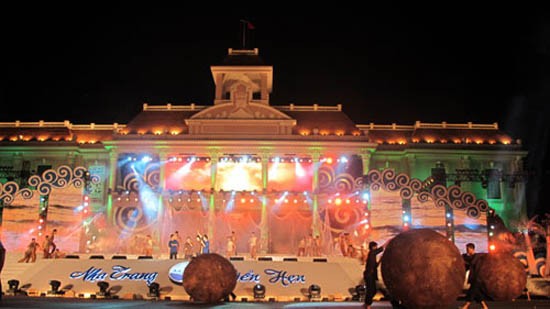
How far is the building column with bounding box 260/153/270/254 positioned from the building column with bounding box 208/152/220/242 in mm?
3458

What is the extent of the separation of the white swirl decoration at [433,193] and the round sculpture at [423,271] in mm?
19592

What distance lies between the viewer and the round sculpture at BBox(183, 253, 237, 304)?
17.6m

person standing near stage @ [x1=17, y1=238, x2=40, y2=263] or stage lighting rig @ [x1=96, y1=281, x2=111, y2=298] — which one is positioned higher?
person standing near stage @ [x1=17, y1=238, x2=40, y2=263]

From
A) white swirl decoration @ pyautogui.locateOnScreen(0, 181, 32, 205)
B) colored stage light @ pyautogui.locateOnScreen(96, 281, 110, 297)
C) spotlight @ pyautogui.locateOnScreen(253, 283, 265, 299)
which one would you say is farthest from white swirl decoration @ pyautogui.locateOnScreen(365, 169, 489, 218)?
white swirl decoration @ pyautogui.locateOnScreen(0, 181, 32, 205)

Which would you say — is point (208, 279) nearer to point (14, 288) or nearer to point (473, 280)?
point (473, 280)

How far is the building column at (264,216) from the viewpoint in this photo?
3820 centimetres

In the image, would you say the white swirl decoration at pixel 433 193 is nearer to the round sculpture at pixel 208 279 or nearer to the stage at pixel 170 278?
the stage at pixel 170 278

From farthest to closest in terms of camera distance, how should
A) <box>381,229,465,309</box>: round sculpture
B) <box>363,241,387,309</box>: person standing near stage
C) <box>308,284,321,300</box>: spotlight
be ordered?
<box>308,284,321,300</box>: spotlight < <box>363,241,387,309</box>: person standing near stage < <box>381,229,465,309</box>: round sculpture

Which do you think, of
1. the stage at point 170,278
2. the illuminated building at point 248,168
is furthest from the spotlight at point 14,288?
the illuminated building at point 248,168

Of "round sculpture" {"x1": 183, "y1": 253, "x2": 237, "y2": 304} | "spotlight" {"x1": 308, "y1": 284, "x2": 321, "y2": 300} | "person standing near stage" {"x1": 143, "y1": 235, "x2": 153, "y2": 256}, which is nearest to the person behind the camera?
"round sculpture" {"x1": 183, "y1": 253, "x2": 237, "y2": 304}

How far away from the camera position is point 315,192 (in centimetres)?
3944

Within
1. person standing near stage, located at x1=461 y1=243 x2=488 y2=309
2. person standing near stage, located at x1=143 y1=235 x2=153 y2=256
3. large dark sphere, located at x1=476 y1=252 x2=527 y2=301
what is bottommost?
person standing near stage, located at x1=143 y1=235 x2=153 y2=256

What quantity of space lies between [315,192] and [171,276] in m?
16.7

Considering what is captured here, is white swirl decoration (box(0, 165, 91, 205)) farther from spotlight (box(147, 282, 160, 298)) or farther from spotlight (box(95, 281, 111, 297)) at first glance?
spotlight (box(147, 282, 160, 298))
